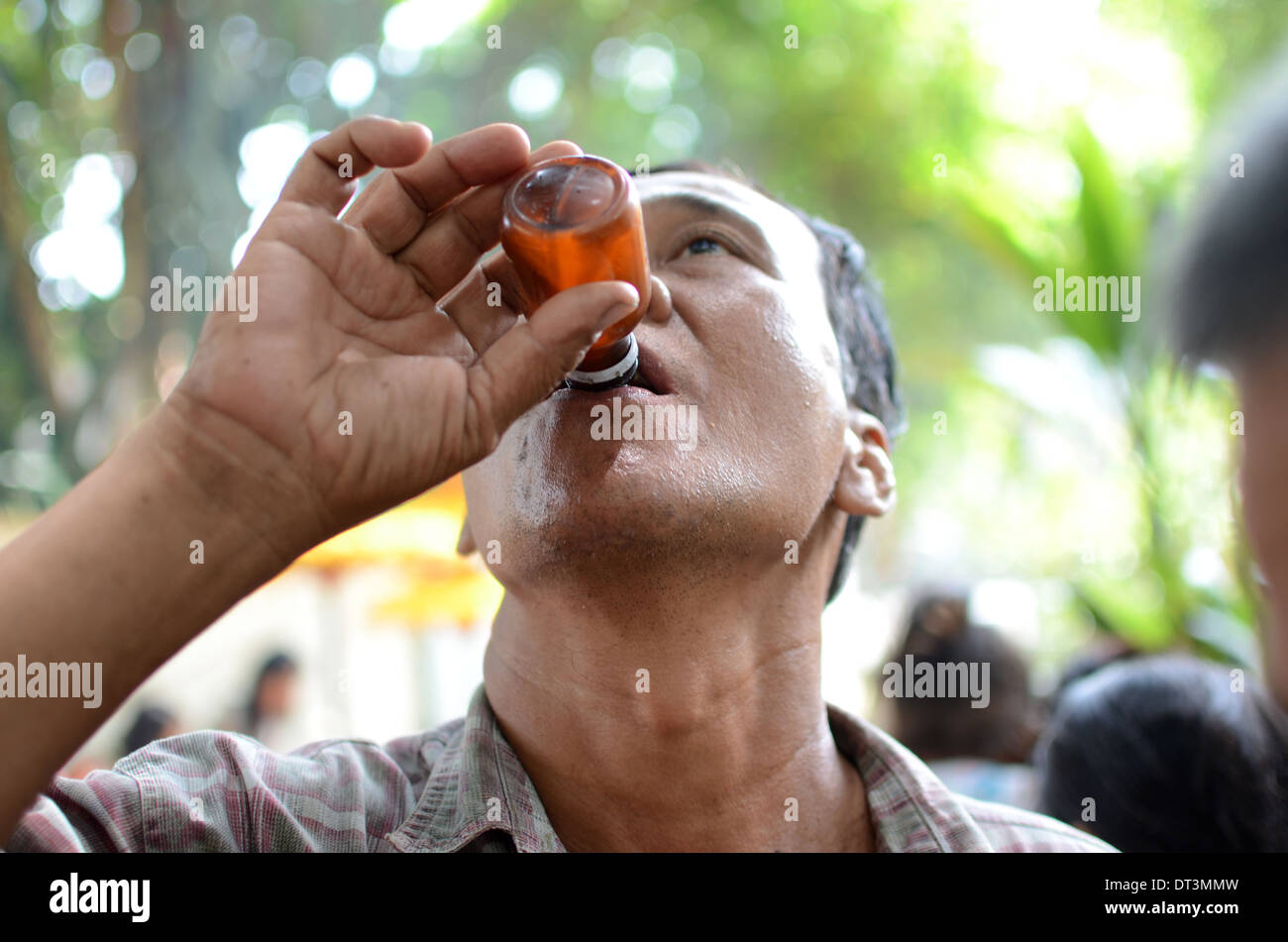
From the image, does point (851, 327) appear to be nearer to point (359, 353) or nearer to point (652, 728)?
point (652, 728)

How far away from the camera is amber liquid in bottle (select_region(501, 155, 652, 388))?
106cm

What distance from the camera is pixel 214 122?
500cm

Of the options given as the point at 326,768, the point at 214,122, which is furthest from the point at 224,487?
the point at 214,122

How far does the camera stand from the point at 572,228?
41.7 inches

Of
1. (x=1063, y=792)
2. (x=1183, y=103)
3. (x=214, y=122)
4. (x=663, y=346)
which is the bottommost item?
(x=1063, y=792)

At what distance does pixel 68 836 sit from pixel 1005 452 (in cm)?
1129

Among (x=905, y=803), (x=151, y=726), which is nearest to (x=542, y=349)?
(x=905, y=803)

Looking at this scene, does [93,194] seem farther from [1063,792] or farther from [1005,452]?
[1005,452]

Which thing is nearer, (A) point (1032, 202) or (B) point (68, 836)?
(B) point (68, 836)

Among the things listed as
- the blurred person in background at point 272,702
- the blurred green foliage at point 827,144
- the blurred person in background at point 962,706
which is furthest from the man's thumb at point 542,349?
the blurred person in background at point 272,702

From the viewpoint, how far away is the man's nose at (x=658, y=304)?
140 centimetres

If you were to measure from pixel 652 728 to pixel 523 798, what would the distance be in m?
0.20

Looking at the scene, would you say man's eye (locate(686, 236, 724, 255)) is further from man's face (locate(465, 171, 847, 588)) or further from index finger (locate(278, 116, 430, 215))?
index finger (locate(278, 116, 430, 215))

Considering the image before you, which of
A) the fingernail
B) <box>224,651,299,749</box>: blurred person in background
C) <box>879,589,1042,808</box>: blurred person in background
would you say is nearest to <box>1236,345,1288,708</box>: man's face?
the fingernail
